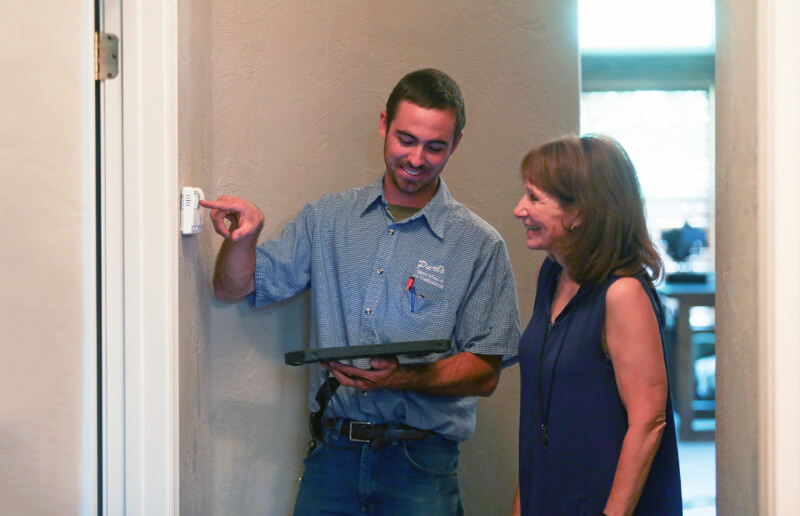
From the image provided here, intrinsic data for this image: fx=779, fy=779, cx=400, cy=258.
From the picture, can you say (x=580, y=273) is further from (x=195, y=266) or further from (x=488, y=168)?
(x=488, y=168)

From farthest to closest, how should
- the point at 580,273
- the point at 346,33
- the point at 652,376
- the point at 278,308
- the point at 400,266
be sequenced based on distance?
the point at 346,33, the point at 278,308, the point at 400,266, the point at 580,273, the point at 652,376

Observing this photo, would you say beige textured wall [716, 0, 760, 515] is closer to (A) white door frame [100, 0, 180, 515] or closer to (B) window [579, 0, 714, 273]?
(A) white door frame [100, 0, 180, 515]

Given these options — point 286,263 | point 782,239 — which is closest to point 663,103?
point 286,263

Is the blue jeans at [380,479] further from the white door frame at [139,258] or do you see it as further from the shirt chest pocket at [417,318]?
the white door frame at [139,258]

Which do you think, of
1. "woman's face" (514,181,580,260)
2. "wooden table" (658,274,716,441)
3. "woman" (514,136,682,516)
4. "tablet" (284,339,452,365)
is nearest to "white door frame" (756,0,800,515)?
"woman" (514,136,682,516)

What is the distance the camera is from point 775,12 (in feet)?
3.21

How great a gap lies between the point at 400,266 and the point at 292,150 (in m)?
0.44

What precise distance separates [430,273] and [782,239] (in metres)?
0.92

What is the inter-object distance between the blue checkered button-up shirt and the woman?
0.97 feet

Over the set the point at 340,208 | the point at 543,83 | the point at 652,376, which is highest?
the point at 543,83

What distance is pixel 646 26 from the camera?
6012 mm

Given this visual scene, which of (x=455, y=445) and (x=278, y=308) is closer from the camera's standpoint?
(x=455, y=445)

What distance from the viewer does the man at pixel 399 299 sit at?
174 cm

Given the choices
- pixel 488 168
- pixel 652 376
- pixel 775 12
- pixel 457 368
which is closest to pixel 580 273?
pixel 652 376
